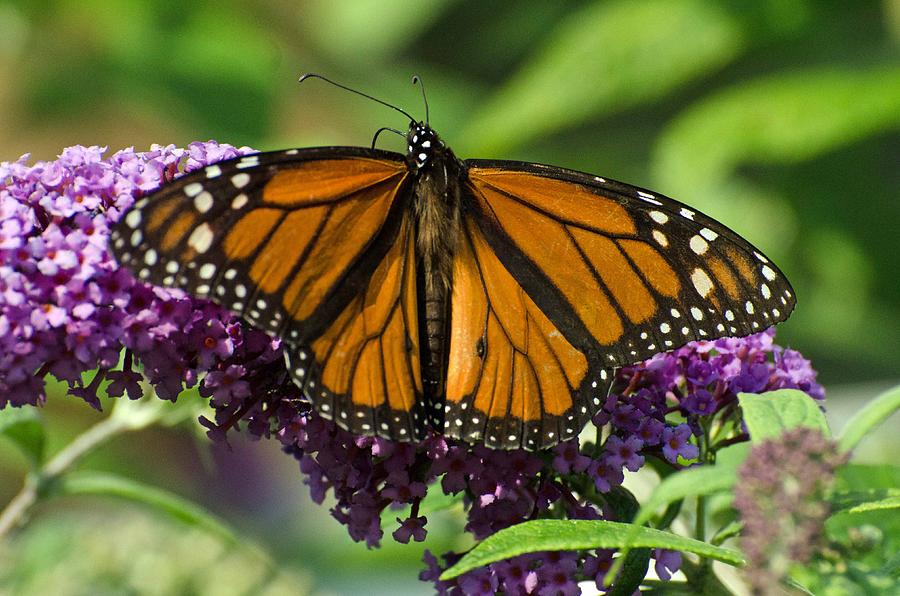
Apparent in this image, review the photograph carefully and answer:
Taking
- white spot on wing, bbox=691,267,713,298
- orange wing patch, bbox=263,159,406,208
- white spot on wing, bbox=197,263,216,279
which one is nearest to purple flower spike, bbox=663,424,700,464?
white spot on wing, bbox=691,267,713,298

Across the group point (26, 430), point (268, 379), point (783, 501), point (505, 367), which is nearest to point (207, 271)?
point (268, 379)

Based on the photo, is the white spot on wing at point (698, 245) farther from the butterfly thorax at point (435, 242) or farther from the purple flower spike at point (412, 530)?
the purple flower spike at point (412, 530)

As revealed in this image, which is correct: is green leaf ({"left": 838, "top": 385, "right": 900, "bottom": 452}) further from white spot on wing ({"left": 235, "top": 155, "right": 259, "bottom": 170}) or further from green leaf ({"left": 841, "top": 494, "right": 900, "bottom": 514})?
white spot on wing ({"left": 235, "top": 155, "right": 259, "bottom": 170})

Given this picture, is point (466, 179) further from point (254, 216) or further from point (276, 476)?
point (276, 476)

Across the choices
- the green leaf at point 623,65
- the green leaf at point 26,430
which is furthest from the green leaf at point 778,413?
the green leaf at point 623,65

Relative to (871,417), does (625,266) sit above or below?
above

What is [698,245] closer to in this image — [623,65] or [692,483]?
[692,483]

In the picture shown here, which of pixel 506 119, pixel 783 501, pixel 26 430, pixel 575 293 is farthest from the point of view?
pixel 506 119

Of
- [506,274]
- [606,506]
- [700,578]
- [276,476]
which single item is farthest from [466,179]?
[276,476]
